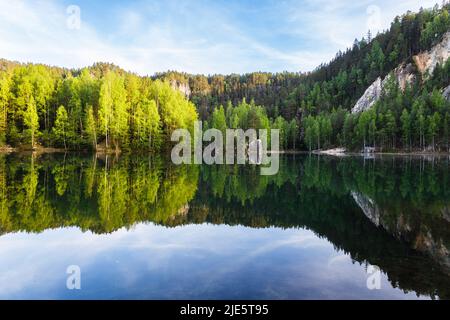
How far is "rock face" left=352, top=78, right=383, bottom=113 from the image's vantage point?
142750mm

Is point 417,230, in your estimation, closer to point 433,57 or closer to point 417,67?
point 417,67

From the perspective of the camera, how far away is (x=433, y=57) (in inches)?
5305

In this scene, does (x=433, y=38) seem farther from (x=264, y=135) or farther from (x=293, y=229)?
(x=293, y=229)

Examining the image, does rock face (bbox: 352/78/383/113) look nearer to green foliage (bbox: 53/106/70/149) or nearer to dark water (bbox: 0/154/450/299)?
green foliage (bbox: 53/106/70/149)

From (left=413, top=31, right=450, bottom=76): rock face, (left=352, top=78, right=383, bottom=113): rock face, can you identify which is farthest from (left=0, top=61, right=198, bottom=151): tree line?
(left=413, top=31, right=450, bottom=76): rock face

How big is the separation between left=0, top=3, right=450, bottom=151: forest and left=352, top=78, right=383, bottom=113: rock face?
747cm

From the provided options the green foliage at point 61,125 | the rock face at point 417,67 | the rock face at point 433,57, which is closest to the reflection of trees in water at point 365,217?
the green foliage at point 61,125

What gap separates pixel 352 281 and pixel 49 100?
260ft

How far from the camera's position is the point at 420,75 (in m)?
133

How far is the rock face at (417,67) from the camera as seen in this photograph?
132125 mm

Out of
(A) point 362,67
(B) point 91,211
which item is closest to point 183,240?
(B) point 91,211

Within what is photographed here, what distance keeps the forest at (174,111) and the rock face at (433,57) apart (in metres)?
4.33

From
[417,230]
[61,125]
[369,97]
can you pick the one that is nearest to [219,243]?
[417,230]

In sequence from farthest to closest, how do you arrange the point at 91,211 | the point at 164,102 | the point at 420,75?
1. the point at 420,75
2. the point at 164,102
3. the point at 91,211
